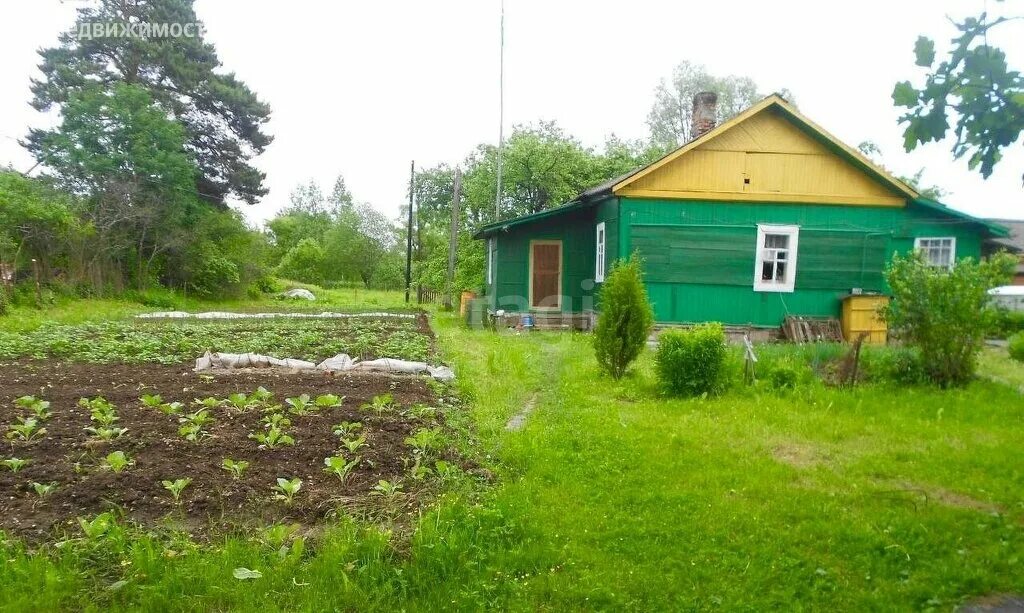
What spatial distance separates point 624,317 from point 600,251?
750cm

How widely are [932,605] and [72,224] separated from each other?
23049 mm

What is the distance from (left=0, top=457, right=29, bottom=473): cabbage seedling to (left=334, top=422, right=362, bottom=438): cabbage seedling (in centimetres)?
213

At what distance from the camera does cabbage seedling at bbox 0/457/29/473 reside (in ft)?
13.6

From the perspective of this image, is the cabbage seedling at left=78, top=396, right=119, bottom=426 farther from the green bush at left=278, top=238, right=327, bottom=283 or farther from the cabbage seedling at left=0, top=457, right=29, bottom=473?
the green bush at left=278, top=238, right=327, bottom=283

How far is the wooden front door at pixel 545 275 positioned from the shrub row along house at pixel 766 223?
2742 mm

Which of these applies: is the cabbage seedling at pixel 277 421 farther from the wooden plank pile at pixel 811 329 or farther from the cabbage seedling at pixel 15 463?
the wooden plank pile at pixel 811 329

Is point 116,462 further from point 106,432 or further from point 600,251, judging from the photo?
point 600,251

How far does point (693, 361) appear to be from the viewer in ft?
23.9

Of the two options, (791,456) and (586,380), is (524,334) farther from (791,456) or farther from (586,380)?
(791,456)

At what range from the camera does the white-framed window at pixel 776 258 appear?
13.6 m

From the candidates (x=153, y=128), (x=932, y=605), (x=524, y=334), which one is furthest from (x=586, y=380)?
(x=153, y=128)

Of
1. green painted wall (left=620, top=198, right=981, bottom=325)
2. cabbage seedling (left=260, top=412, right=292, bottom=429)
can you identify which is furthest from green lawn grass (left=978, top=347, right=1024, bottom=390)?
cabbage seedling (left=260, top=412, right=292, bottom=429)

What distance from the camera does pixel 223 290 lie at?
2747 centimetres

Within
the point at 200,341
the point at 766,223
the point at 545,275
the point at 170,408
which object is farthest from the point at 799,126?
the point at 170,408
